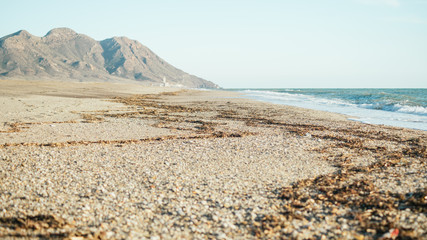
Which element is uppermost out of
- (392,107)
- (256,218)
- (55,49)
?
(55,49)

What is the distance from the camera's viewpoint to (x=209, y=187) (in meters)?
6.65

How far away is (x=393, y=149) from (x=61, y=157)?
11702 mm

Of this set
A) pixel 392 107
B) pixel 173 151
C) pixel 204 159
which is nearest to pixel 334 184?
pixel 204 159

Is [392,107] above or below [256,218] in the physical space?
above

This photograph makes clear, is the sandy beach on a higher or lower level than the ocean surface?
lower

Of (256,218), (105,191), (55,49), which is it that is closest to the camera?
(256,218)

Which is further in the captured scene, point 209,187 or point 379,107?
point 379,107

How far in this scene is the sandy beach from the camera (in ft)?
15.8

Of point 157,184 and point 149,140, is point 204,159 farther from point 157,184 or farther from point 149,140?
point 149,140

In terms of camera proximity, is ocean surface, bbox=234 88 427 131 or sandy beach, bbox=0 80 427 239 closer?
sandy beach, bbox=0 80 427 239

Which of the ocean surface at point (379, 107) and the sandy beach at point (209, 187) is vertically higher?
the ocean surface at point (379, 107)

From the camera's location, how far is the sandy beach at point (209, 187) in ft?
15.8

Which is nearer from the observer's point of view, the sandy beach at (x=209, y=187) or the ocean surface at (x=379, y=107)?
the sandy beach at (x=209, y=187)

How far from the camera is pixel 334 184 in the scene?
22.9 ft
